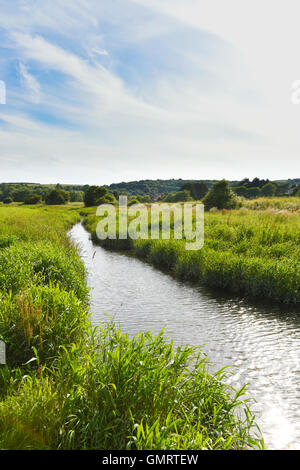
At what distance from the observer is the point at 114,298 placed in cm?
1034

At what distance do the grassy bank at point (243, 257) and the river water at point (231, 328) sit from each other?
81 cm

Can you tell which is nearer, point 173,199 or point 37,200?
point 173,199

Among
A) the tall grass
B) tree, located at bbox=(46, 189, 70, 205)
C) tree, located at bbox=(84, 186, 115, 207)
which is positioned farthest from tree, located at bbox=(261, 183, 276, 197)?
the tall grass

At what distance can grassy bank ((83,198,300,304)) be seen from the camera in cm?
1030

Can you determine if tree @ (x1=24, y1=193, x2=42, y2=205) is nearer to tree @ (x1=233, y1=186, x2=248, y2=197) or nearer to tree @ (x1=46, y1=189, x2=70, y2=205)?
tree @ (x1=46, y1=189, x2=70, y2=205)

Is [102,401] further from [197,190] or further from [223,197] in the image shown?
[197,190]

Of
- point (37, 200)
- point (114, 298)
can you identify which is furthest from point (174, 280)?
point (37, 200)

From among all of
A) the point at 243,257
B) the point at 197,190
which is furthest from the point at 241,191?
the point at 243,257

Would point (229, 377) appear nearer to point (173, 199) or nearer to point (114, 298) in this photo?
point (114, 298)

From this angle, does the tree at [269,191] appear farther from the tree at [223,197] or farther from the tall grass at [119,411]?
the tall grass at [119,411]

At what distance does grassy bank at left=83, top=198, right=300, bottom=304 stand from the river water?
2.64 feet

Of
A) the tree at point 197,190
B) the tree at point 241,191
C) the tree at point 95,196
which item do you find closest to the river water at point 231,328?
the tree at point 241,191

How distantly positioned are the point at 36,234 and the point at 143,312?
30.8 ft
